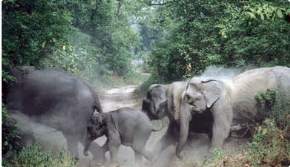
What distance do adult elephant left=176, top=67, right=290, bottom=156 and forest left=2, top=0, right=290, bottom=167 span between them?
0.34 feet

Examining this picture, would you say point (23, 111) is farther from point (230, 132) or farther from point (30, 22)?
point (230, 132)

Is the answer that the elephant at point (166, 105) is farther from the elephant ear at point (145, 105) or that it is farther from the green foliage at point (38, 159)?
the green foliage at point (38, 159)

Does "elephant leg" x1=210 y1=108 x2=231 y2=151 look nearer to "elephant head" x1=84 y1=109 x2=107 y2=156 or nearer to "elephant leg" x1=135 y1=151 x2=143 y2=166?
"elephant leg" x1=135 y1=151 x2=143 y2=166

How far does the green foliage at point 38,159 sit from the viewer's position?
14.5 ft

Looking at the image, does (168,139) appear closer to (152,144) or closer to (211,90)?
(152,144)

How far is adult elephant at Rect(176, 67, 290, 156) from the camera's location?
16.0ft

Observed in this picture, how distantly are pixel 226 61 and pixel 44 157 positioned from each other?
5.84ft

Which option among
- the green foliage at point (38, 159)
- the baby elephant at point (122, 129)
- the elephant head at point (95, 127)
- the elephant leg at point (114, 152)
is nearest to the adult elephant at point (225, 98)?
the baby elephant at point (122, 129)

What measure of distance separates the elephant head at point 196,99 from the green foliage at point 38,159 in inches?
36.9

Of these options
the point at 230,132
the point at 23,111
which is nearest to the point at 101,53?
the point at 23,111

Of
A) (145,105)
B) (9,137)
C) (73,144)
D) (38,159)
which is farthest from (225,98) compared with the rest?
(9,137)

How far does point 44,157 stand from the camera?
4.50m

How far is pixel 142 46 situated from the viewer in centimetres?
495

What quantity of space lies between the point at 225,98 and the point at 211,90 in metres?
0.13
